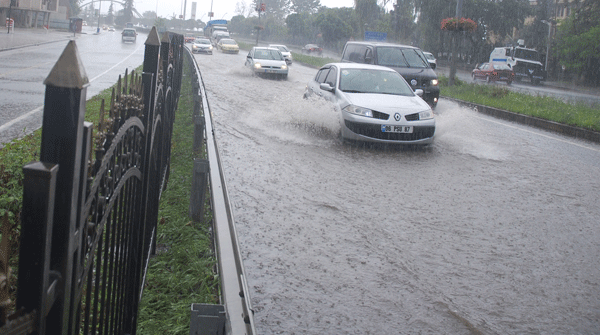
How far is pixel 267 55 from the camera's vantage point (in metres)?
30.3

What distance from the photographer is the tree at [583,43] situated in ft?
150

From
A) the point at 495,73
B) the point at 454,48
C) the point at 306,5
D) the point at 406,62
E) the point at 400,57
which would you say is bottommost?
the point at 406,62

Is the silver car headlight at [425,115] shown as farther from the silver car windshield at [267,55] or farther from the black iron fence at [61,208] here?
the silver car windshield at [267,55]

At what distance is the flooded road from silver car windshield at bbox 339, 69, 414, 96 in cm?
84

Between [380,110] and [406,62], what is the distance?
872 cm

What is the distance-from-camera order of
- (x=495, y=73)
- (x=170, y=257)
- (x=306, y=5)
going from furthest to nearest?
1. (x=306, y=5)
2. (x=495, y=73)
3. (x=170, y=257)

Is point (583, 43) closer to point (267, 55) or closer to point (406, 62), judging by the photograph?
point (267, 55)

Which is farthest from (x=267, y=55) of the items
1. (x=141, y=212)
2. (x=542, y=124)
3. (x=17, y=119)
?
(x=141, y=212)

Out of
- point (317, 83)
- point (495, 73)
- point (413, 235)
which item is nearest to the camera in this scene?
point (413, 235)

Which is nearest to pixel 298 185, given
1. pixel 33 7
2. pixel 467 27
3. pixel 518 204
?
pixel 518 204

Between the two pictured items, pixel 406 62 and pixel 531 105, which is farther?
pixel 406 62

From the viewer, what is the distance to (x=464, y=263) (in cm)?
513

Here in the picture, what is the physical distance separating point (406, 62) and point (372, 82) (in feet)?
23.0

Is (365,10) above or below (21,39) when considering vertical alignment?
above
